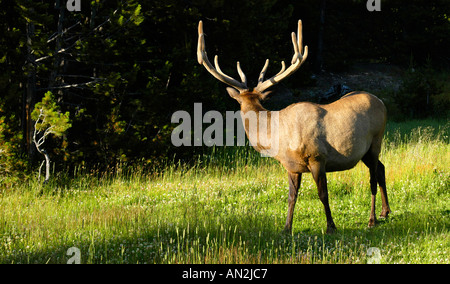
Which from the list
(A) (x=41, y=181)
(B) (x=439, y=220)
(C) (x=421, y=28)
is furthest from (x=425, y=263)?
(C) (x=421, y=28)

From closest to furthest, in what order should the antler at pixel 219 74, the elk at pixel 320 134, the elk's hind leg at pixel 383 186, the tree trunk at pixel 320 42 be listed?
the elk at pixel 320 134 < the antler at pixel 219 74 < the elk's hind leg at pixel 383 186 < the tree trunk at pixel 320 42

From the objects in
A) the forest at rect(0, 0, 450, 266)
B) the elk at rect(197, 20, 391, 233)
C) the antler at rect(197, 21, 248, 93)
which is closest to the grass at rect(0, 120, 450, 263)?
the forest at rect(0, 0, 450, 266)

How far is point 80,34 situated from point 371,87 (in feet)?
60.6

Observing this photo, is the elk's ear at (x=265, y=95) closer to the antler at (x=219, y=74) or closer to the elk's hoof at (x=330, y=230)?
the antler at (x=219, y=74)

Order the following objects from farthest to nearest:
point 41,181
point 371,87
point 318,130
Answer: point 371,87 < point 41,181 < point 318,130

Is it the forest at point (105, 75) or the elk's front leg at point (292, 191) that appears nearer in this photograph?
the elk's front leg at point (292, 191)

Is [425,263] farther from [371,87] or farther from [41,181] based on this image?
[371,87]

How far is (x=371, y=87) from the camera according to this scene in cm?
2555

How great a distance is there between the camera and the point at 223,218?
22.8ft

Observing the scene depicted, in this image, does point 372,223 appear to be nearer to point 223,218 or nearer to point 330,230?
point 330,230

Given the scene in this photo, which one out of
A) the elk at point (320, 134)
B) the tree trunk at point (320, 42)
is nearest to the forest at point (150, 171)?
the elk at point (320, 134)

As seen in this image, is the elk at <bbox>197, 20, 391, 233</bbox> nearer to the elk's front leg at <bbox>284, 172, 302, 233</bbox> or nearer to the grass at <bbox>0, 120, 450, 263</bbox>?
the elk's front leg at <bbox>284, 172, 302, 233</bbox>

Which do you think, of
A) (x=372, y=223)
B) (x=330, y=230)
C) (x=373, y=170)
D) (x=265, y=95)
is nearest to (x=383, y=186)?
(x=373, y=170)

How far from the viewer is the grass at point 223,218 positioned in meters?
5.59
